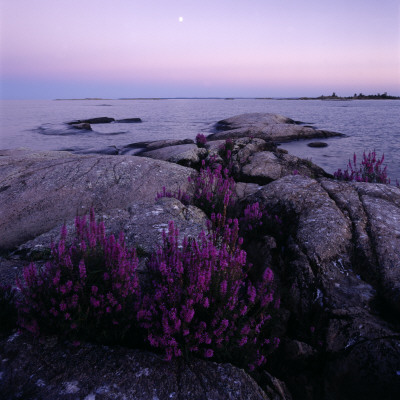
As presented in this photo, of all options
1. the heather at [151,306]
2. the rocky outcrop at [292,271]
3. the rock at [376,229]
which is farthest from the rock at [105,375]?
the rock at [376,229]

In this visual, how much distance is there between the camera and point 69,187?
7.50 metres

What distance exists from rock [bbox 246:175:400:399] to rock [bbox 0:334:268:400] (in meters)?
0.95

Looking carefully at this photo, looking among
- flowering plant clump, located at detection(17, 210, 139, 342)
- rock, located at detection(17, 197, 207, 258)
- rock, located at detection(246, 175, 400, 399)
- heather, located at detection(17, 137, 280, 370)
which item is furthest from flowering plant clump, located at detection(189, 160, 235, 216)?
flowering plant clump, located at detection(17, 210, 139, 342)

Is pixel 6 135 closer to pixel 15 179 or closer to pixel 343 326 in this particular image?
pixel 15 179

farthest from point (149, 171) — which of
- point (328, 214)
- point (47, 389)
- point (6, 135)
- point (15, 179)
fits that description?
point (6, 135)

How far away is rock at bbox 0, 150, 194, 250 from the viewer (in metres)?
6.51

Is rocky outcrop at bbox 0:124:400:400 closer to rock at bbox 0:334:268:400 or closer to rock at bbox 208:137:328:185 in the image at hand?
rock at bbox 0:334:268:400

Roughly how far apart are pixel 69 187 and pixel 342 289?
21.0ft

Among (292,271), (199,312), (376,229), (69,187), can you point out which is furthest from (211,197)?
(199,312)

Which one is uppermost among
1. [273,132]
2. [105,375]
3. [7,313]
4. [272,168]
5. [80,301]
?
[80,301]

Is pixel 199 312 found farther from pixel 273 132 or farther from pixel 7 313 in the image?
pixel 273 132

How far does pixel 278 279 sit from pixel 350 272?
3.02 feet

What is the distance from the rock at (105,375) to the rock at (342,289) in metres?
0.95

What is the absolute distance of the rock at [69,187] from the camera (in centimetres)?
651
